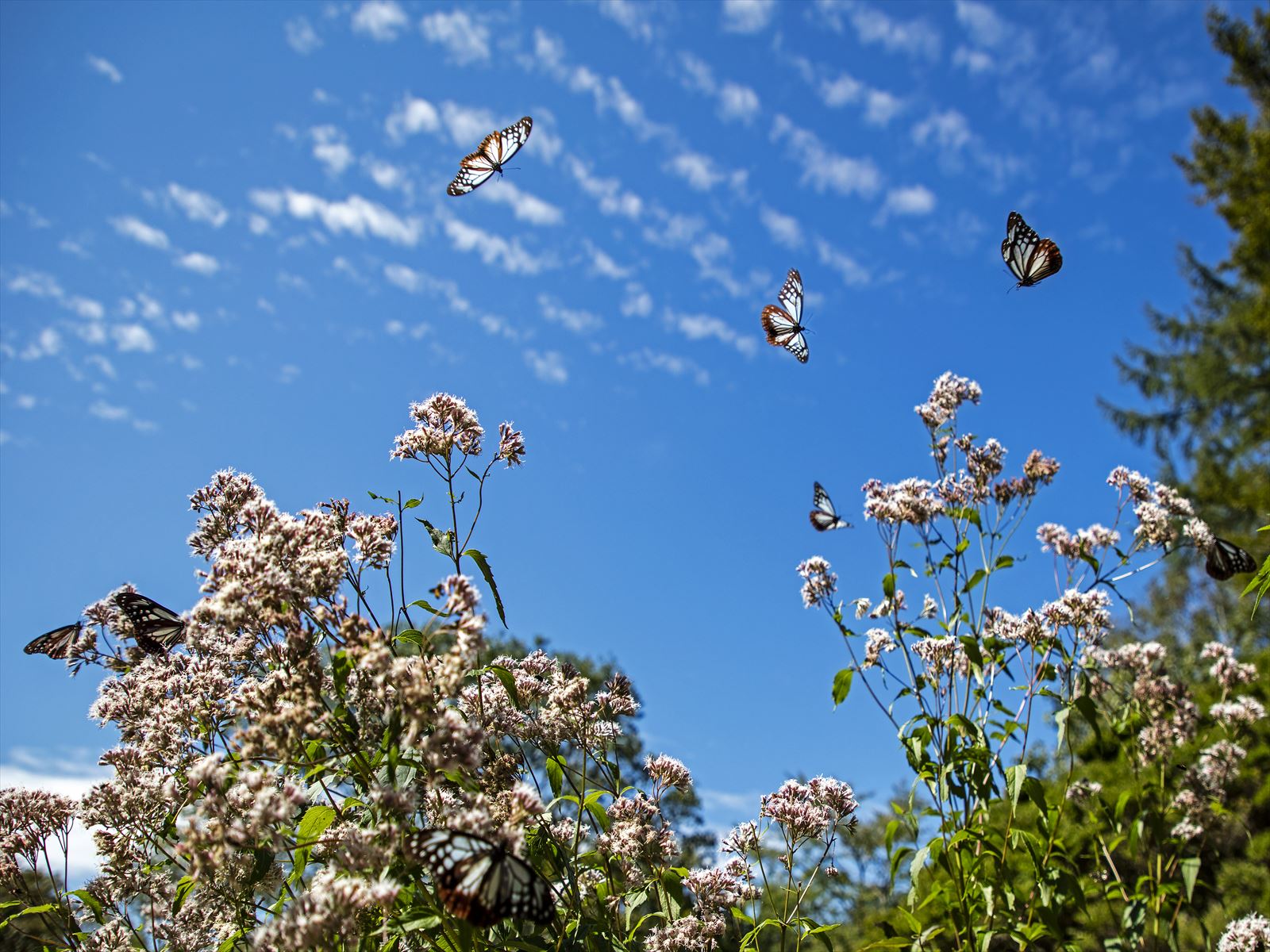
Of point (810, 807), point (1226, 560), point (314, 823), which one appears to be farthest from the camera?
point (1226, 560)

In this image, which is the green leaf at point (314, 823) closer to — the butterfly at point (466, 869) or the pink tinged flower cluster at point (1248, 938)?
the butterfly at point (466, 869)

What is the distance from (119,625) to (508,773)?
7.68ft

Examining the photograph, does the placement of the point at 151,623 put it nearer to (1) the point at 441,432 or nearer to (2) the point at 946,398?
(1) the point at 441,432

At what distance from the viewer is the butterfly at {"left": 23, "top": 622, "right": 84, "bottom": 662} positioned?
4.36 metres

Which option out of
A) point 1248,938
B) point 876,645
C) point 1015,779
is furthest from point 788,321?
point 1248,938

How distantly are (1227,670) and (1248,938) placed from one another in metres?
2.58

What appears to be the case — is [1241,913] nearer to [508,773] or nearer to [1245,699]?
[1245,699]

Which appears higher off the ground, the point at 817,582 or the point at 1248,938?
the point at 817,582

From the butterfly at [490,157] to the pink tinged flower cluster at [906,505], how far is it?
3.61 meters

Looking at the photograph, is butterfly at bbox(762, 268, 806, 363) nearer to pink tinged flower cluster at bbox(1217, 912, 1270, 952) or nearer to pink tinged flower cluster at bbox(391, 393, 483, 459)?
pink tinged flower cluster at bbox(391, 393, 483, 459)

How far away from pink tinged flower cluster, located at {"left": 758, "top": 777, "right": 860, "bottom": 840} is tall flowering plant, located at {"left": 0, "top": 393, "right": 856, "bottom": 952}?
11 mm

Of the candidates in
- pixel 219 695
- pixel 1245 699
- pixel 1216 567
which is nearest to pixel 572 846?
pixel 219 695

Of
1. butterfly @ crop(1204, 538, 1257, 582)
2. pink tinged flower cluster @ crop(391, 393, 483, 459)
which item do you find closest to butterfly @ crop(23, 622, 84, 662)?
pink tinged flower cluster @ crop(391, 393, 483, 459)

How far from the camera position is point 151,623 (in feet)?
13.4
